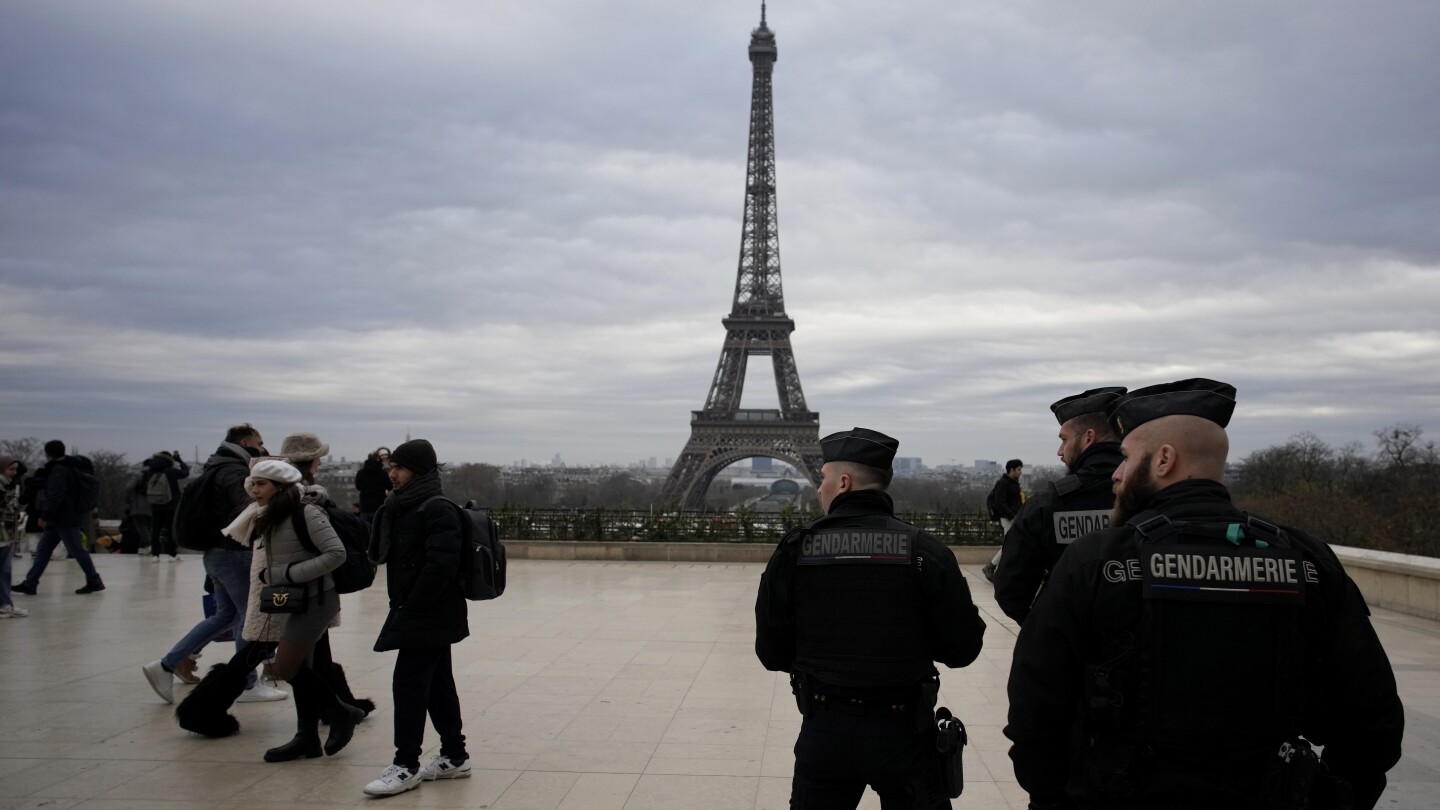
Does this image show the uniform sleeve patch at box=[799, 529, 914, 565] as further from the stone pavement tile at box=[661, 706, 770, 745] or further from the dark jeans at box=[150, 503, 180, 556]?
the dark jeans at box=[150, 503, 180, 556]

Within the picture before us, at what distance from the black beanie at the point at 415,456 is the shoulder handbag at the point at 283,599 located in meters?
1.00

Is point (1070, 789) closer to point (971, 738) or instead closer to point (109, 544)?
point (971, 738)

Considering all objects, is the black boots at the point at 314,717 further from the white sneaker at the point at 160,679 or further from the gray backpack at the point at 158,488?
the gray backpack at the point at 158,488

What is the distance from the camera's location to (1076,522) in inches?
154

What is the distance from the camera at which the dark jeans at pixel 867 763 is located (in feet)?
11.1

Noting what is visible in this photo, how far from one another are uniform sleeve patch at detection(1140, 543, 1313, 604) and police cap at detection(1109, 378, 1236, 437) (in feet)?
1.31

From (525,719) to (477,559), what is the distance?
1743mm

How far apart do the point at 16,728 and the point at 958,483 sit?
69.3 meters

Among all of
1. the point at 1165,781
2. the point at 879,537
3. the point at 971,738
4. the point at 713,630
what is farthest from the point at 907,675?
the point at 713,630

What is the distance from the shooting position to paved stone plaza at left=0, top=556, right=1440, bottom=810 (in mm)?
5223

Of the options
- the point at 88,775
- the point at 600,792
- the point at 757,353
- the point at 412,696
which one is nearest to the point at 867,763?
the point at 600,792

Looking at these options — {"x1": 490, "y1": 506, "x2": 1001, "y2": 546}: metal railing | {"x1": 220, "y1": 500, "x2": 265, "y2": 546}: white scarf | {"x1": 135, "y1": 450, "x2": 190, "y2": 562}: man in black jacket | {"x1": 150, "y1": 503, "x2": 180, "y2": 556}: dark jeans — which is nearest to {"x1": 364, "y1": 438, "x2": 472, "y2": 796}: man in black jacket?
{"x1": 220, "y1": 500, "x2": 265, "y2": 546}: white scarf

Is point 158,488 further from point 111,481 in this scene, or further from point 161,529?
point 111,481

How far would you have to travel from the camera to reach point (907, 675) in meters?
3.46
